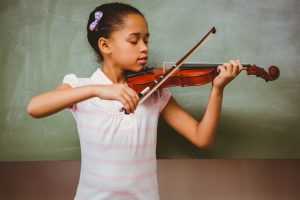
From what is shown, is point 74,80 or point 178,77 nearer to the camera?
point 178,77

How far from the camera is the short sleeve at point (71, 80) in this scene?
1.57m

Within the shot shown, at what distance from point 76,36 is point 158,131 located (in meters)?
0.41

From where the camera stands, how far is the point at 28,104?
62.7 inches

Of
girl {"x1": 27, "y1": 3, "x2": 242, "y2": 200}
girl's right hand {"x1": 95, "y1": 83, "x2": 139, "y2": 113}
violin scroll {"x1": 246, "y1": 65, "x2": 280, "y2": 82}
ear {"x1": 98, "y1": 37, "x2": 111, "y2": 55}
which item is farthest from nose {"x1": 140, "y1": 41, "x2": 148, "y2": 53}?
violin scroll {"x1": 246, "y1": 65, "x2": 280, "y2": 82}

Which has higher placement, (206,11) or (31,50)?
(206,11)

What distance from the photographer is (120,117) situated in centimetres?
154

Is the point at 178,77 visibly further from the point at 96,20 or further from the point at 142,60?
the point at 96,20

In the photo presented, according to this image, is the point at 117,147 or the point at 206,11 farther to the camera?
the point at 206,11

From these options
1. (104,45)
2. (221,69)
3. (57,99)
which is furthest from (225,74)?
(57,99)

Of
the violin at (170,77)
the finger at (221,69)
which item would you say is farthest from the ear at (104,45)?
the finger at (221,69)

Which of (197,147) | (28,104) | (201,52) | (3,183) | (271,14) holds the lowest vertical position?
(3,183)

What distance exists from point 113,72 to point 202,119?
320mm

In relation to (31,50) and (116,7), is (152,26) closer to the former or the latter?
(116,7)

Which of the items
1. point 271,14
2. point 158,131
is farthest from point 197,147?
point 271,14
